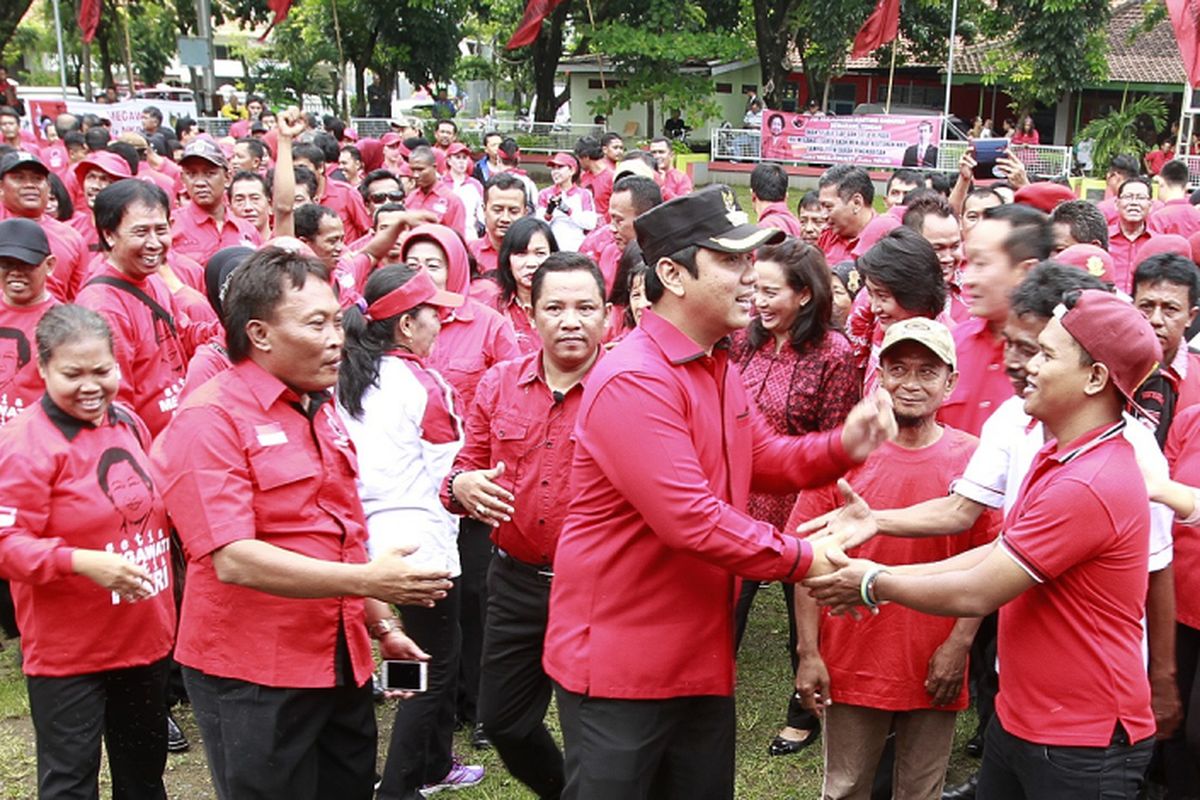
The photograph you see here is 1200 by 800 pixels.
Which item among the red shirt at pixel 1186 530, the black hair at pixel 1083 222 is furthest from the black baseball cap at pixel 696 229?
the black hair at pixel 1083 222

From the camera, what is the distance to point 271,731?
3.15 meters

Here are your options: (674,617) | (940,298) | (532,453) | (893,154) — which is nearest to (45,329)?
(532,453)

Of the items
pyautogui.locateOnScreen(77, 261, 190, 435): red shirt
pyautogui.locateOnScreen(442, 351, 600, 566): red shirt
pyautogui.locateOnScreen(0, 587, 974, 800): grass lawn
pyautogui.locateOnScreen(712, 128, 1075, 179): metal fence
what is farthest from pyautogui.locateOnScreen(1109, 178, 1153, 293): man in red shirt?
pyautogui.locateOnScreen(712, 128, 1075, 179): metal fence

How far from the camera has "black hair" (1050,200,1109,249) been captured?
5.57m

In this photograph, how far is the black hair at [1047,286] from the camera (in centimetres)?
348

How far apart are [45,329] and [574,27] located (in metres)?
28.8

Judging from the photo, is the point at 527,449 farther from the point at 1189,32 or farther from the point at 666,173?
the point at 1189,32

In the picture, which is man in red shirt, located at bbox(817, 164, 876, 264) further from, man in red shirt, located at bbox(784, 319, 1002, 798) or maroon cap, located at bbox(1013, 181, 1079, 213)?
man in red shirt, located at bbox(784, 319, 1002, 798)

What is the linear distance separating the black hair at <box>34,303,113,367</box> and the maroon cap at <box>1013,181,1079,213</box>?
16.2ft

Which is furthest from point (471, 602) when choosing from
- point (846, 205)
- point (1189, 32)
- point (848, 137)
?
point (848, 137)

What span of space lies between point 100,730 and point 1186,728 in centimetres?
375

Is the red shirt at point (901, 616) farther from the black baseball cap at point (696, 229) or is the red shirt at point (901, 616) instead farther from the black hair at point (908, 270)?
the black baseball cap at point (696, 229)

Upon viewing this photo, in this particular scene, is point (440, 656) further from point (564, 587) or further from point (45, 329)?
point (45, 329)

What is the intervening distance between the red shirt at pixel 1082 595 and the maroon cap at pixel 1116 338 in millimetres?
150
